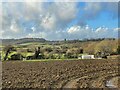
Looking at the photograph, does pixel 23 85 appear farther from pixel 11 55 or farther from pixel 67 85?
pixel 11 55

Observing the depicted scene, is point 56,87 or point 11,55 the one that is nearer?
point 56,87

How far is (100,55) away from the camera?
4656 centimetres

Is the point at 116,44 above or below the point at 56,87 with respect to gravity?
above

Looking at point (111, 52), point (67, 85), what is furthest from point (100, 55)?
point (67, 85)

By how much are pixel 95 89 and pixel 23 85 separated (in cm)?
377

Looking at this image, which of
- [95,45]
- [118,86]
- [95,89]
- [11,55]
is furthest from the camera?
[95,45]

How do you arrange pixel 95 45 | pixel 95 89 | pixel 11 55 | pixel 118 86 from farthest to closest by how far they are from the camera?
pixel 95 45, pixel 11 55, pixel 118 86, pixel 95 89

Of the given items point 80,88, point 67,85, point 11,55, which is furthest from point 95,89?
point 11,55

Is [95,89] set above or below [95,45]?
below

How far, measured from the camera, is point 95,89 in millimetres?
14352

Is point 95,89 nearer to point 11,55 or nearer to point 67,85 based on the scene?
point 67,85

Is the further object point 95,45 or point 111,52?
point 95,45

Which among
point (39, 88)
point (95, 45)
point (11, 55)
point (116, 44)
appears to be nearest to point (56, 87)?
point (39, 88)

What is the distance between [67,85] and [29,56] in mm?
30621
